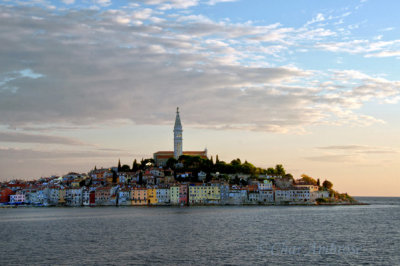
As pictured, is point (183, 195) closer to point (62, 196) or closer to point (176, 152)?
point (176, 152)

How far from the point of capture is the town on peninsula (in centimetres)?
9500

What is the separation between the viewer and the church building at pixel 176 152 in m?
116

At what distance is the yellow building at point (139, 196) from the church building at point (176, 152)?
24.0 meters

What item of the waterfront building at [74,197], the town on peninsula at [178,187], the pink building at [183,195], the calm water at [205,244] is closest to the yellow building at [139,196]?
the town on peninsula at [178,187]

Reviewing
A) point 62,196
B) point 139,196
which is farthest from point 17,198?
point 139,196

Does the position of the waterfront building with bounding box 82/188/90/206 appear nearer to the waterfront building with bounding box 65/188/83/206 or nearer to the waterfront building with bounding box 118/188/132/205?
the waterfront building with bounding box 65/188/83/206

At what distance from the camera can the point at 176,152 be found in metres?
118

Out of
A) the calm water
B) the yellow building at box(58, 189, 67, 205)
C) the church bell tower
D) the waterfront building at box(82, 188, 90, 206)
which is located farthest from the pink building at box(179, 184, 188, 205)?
the calm water

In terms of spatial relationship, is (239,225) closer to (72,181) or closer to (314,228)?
(314,228)

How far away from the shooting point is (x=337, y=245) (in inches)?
1320

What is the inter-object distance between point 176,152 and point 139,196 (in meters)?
24.9

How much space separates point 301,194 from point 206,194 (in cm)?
1940

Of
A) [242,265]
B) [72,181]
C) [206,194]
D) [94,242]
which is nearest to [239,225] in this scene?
[94,242]

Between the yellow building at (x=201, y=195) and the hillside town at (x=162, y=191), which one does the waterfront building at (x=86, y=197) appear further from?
the yellow building at (x=201, y=195)
